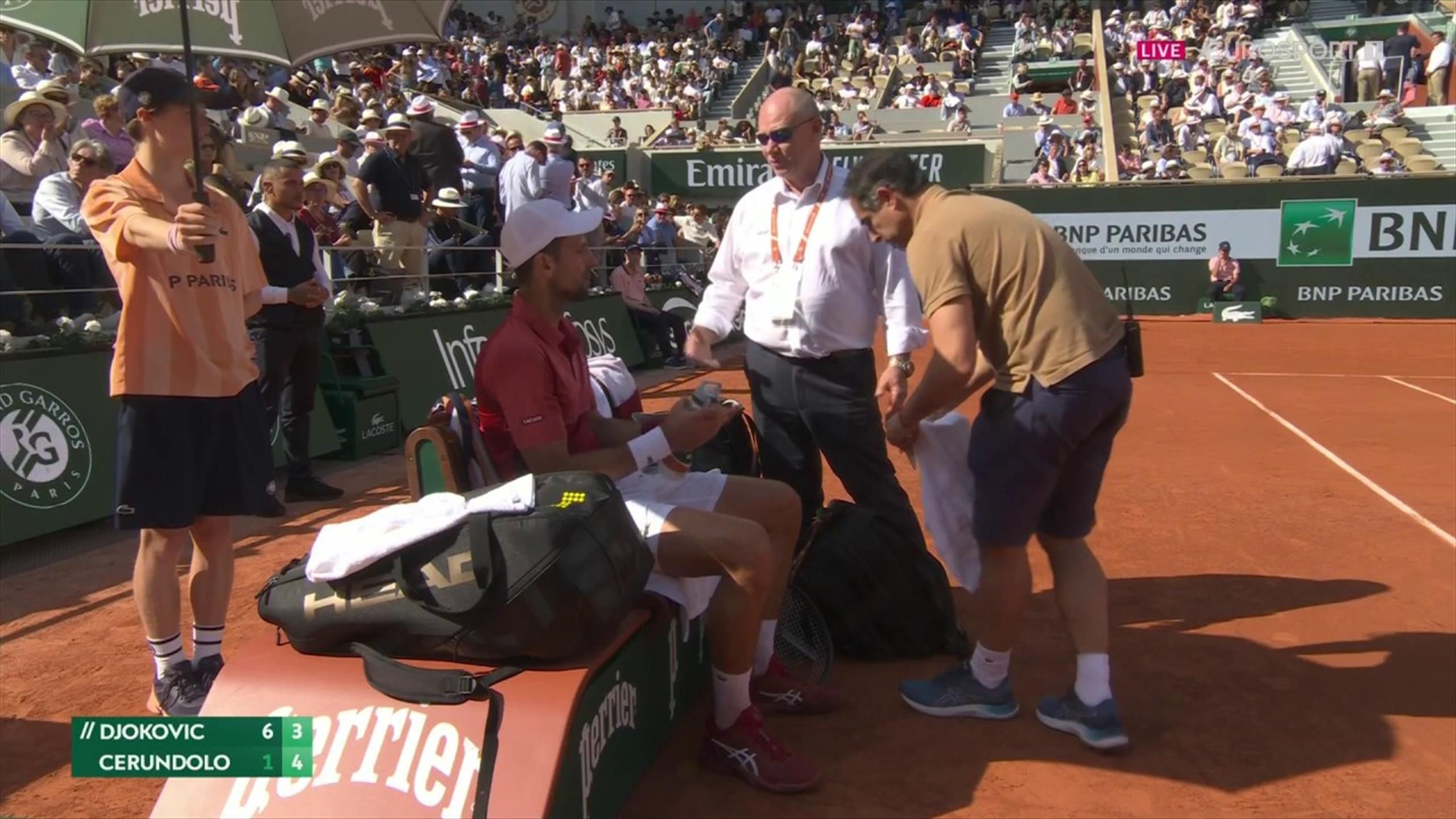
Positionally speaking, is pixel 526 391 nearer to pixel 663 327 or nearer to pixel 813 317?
pixel 813 317

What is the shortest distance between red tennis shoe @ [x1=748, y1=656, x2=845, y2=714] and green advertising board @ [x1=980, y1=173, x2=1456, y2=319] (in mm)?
15441

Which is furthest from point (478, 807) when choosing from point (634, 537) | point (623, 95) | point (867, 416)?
point (623, 95)

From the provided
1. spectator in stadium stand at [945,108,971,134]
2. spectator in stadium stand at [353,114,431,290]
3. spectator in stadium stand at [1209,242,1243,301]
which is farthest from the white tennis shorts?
spectator in stadium stand at [945,108,971,134]

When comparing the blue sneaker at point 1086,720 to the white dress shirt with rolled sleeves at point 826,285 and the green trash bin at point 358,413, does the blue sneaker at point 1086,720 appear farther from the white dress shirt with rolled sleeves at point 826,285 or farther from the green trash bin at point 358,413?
the green trash bin at point 358,413

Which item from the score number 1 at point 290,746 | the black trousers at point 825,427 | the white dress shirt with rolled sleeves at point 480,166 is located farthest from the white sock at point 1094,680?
the white dress shirt with rolled sleeves at point 480,166

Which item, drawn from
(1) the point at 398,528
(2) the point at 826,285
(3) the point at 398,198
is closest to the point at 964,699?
(2) the point at 826,285

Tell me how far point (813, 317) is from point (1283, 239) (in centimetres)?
1651

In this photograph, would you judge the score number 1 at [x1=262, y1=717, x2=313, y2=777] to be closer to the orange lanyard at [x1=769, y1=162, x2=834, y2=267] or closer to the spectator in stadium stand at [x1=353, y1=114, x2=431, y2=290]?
the orange lanyard at [x1=769, y1=162, x2=834, y2=267]

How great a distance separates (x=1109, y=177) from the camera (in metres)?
21.2

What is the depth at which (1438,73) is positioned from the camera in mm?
24203

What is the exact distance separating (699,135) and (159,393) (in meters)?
23.2

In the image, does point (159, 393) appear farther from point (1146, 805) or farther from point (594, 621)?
point (1146, 805)

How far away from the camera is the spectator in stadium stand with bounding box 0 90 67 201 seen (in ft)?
26.3

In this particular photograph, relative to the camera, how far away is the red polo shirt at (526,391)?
10.3 feet
